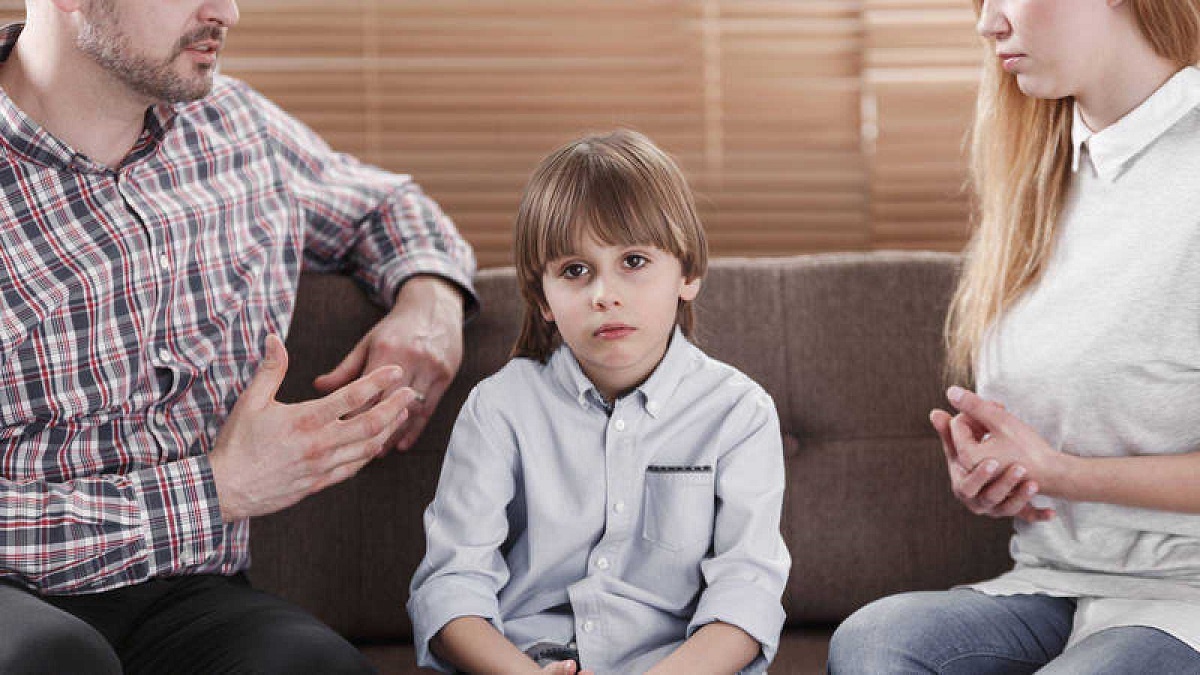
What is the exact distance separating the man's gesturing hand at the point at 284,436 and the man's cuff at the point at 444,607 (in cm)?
19

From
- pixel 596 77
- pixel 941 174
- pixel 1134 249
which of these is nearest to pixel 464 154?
pixel 596 77

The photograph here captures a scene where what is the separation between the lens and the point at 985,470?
56.8 inches

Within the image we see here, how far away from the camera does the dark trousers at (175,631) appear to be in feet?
4.21

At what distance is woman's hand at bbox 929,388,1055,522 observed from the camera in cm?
144

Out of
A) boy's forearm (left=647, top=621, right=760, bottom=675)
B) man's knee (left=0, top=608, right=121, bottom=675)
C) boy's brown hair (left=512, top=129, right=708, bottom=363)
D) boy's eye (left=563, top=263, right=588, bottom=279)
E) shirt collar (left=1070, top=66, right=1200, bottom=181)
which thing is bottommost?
boy's forearm (left=647, top=621, right=760, bottom=675)

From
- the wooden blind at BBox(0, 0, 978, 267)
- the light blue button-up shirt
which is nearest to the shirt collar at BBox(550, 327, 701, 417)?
the light blue button-up shirt

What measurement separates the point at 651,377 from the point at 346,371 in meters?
0.45

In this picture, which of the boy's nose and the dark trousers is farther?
the boy's nose

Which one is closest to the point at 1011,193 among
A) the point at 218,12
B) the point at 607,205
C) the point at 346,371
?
the point at 607,205

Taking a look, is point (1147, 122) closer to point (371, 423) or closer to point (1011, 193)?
point (1011, 193)

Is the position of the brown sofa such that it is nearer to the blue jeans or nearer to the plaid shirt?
the plaid shirt

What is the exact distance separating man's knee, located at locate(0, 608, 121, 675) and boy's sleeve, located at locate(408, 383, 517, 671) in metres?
0.34

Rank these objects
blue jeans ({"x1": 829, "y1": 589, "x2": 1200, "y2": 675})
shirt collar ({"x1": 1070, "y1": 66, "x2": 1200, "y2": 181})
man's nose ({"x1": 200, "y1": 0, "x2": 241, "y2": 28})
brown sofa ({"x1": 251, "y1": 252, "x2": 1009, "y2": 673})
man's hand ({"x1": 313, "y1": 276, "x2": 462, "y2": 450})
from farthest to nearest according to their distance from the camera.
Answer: brown sofa ({"x1": 251, "y1": 252, "x2": 1009, "y2": 673}) < man's hand ({"x1": 313, "y1": 276, "x2": 462, "y2": 450}) < man's nose ({"x1": 200, "y1": 0, "x2": 241, "y2": 28}) < shirt collar ({"x1": 1070, "y1": 66, "x2": 1200, "y2": 181}) < blue jeans ({"x1": 829, "y1": 589, "x2": 1200, "y2": 675})

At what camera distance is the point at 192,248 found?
165 centimetres
